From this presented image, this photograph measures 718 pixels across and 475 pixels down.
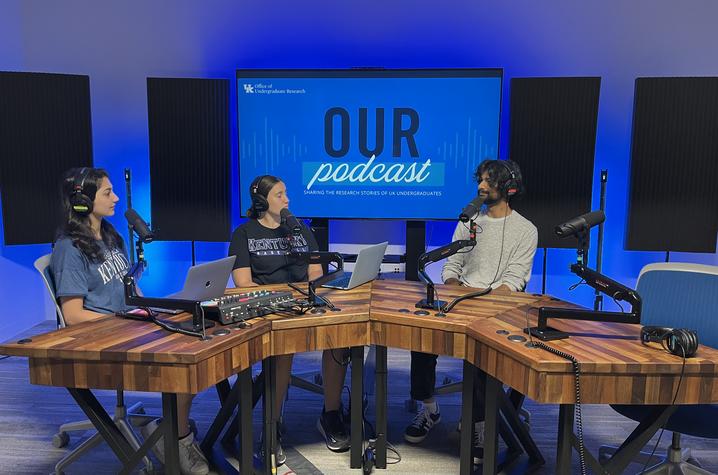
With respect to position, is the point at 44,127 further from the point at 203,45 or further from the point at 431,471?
the point at 431,471

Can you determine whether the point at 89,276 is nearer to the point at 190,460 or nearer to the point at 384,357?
the point at 190,460

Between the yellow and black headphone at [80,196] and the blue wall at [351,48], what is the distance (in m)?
2.18

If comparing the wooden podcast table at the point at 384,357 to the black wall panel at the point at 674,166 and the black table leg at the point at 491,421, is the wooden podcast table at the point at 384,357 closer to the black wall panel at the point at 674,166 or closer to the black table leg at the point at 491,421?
the black table leg at the point at 491,421

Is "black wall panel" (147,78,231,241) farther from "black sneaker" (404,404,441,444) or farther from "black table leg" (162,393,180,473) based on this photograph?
"black table leg" (162,393,180,473)

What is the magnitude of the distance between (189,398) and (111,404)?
3.39 ft

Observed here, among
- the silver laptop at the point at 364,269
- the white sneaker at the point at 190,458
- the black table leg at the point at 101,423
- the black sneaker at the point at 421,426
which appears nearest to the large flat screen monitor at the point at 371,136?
the silver laptop at the point at 364,269

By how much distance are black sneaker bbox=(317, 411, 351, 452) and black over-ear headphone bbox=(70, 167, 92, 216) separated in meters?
1.50

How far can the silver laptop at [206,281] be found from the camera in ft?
6.09

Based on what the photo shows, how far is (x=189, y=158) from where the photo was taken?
159 inches

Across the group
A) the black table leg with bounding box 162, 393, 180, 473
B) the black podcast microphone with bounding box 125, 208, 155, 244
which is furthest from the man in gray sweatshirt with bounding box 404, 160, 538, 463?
the black podcast microphone with bounding box 125, 208, 155, 244

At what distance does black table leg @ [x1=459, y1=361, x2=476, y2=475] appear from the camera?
2049 mm

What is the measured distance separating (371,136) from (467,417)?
8.20 ft

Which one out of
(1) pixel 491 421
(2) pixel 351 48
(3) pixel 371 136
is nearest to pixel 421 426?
(1) pixel 491 421

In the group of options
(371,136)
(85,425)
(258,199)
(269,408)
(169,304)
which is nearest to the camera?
(169,304)
